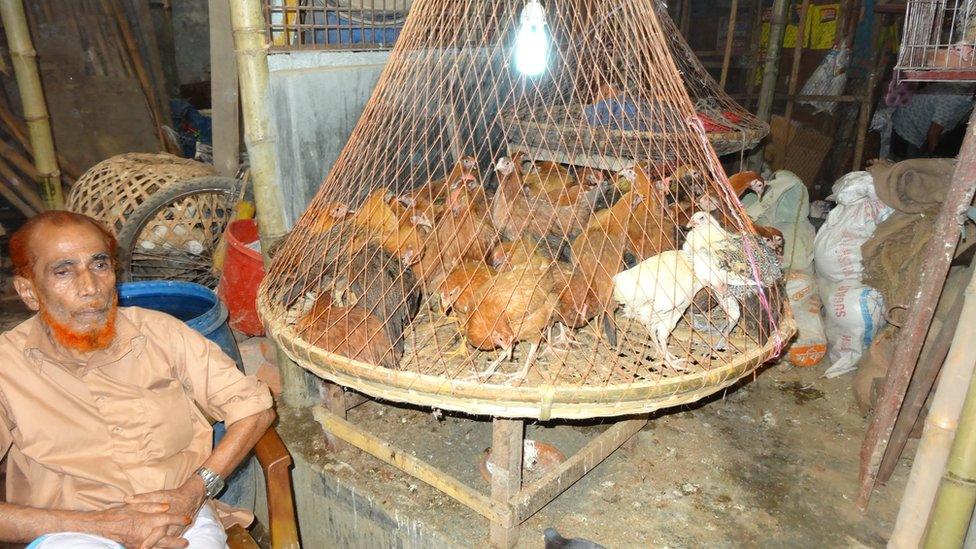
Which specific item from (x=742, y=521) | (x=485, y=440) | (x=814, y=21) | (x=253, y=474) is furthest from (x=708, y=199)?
(x=814, y=21)

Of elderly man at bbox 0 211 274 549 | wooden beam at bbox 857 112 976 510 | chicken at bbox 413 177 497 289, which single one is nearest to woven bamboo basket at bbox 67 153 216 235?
elderly man at bbox 0 211 274 549

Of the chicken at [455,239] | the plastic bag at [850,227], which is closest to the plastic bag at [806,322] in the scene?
the plastic bag at [850,227]

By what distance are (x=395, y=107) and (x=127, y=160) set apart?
2.58m

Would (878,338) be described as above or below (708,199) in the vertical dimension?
below

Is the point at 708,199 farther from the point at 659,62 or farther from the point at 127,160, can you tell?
the point at 127,160

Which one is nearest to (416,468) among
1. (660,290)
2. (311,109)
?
(660,290)

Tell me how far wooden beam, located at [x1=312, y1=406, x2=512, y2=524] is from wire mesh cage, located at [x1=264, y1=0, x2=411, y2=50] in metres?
1.63

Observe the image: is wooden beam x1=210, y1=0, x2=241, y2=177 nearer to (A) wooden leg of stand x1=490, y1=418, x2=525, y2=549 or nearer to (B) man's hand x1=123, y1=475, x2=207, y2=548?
(B) man's hand x1=123, y1=475, x2=207, y2=548

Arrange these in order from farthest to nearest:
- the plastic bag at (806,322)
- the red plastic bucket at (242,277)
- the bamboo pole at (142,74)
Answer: the bamboo pole at (142,74)
the plastic bag at (806,322)
the red plastic bucket at (242,277)

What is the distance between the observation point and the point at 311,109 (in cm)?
278

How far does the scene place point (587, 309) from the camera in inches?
82.0

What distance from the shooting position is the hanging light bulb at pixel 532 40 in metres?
1.95

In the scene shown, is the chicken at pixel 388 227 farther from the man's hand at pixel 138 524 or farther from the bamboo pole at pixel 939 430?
the bamboo pole at pixel 939 430

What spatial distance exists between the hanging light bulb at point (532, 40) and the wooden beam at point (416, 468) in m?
1.52
